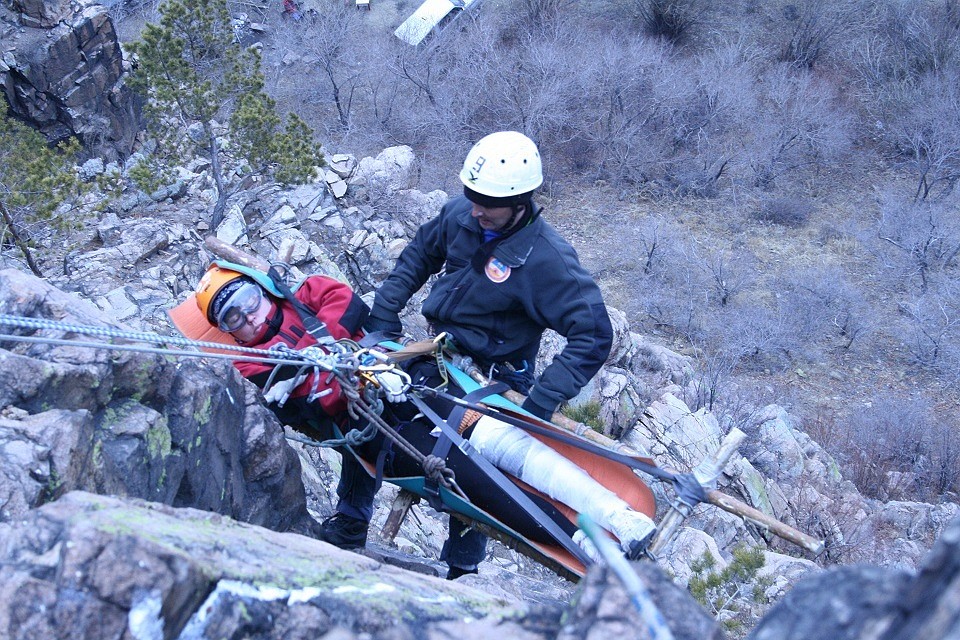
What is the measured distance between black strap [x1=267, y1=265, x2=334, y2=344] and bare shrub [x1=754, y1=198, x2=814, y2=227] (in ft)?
45.8

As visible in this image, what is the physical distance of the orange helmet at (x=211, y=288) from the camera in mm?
3691

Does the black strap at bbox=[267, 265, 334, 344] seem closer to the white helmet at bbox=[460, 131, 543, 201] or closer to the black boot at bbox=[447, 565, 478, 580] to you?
the white helmet at bbox=[460, 131, 543, 201]

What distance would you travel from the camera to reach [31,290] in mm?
2871

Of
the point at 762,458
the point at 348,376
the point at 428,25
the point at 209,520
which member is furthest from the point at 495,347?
the point at 428,25

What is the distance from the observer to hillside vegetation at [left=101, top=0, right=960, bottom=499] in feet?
39.0

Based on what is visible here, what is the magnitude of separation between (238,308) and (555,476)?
172 cm

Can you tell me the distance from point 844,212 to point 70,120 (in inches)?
594

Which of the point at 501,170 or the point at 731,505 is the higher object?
the point at 501,170

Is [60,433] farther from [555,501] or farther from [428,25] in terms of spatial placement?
[428,25]

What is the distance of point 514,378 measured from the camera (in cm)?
393

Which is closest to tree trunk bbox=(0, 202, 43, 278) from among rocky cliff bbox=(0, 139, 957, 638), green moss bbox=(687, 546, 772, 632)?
rocky cliff bbox=(0, 139, 957, 638)

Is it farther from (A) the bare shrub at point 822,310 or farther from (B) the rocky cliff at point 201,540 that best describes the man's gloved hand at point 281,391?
(A) the bare shrub at point 822,310

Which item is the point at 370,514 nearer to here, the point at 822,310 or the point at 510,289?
the point at 510,289

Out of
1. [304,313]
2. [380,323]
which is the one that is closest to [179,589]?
[304,313]
